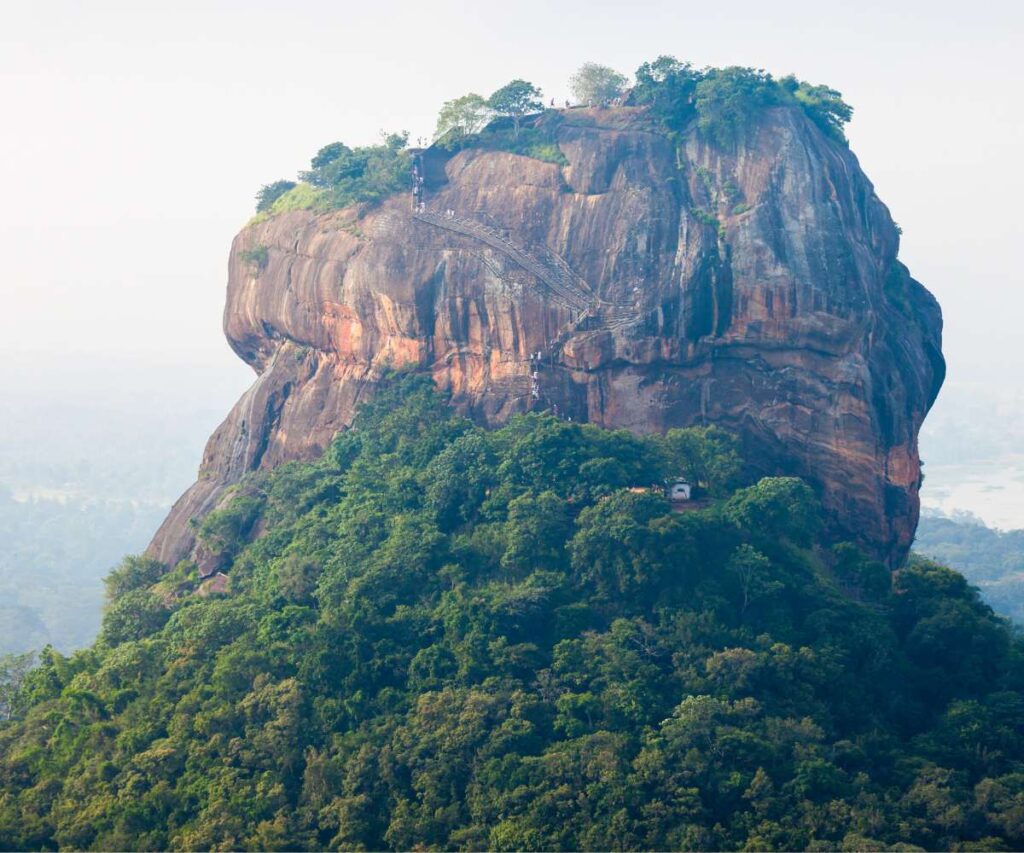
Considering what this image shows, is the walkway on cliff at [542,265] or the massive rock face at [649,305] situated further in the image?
the walkway on cliff at [542,265]

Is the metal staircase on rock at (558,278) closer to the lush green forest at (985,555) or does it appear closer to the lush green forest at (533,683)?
the lush green forest at (533,683)

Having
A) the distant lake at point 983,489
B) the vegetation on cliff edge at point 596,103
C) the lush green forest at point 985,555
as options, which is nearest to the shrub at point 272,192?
the vegetation on cliff edge at point 596,103

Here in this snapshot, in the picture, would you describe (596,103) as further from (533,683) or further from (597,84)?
(533,683)

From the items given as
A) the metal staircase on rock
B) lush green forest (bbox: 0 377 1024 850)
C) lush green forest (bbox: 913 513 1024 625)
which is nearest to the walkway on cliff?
the metal staircase on rock

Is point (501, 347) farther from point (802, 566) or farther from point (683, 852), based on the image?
point (683, 852)

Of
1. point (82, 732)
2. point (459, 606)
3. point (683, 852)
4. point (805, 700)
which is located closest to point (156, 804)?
point (82, 732)

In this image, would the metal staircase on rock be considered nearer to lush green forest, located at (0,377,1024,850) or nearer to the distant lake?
lush green forest, located at (0,377,1024,850)
